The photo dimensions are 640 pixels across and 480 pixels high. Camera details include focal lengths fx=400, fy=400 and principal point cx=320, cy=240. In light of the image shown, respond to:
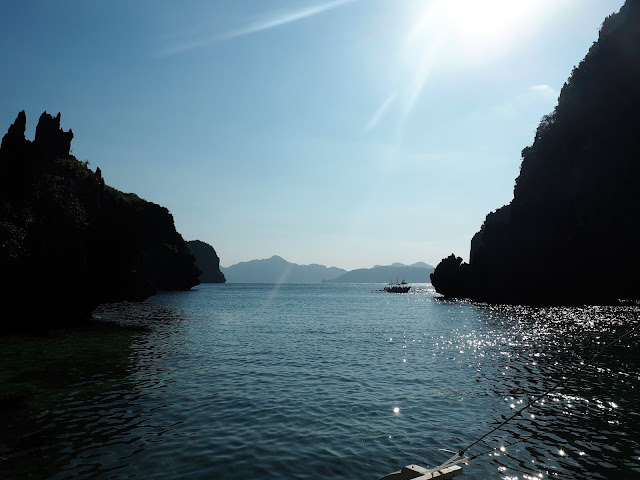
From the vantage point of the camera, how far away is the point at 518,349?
36.7 metres

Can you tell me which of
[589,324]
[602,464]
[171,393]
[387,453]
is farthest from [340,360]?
[589,324]

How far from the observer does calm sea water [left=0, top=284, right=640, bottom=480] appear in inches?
504

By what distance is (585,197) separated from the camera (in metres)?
99.7

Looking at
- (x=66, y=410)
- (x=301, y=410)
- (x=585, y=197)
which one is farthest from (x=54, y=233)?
(x=585, y=197)

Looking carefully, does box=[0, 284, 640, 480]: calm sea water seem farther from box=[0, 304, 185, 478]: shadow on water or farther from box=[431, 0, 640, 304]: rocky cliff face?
box=[431, 0, 640, 304]: rocky cliff face

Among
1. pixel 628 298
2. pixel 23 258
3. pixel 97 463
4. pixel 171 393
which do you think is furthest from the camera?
pixel 628 298

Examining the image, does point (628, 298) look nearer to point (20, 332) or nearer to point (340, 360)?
point (340, 360)

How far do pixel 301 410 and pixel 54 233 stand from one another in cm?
3909

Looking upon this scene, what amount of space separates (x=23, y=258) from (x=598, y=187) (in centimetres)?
11372

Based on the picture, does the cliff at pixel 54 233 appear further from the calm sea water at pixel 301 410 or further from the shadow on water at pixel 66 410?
the shadow on water at pixel 66 410

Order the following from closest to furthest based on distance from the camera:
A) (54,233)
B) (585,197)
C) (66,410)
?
(66,410), (54,233), (585,197)

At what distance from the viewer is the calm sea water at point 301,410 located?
42.0 ft

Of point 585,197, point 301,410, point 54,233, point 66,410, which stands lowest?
point 301,410

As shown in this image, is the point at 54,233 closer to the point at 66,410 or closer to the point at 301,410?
the point at 66,410
